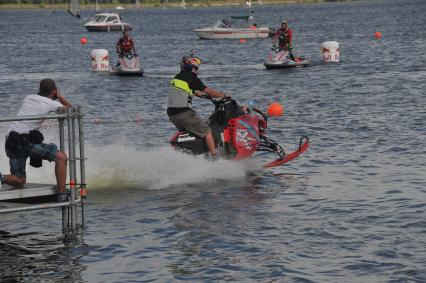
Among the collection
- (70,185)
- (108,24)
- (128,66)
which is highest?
(108,24)

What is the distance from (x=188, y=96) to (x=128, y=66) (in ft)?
81.3

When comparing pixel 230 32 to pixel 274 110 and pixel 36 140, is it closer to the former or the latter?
pixel 274 110

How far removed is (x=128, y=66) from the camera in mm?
40344

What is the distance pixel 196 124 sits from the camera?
16.0m

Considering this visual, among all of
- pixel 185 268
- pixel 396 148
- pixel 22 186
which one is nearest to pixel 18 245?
pixel 22 186

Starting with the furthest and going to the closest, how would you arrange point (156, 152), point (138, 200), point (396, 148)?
point (396, 148) → point (156, 152) → point (138, 200)

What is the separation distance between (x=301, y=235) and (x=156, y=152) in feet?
14.4

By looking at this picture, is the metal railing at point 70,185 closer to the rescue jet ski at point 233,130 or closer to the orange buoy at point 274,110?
the rescue jet ski at point 233,130

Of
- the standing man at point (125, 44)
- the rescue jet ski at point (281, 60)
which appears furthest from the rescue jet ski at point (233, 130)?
the rescue jet ski at point (281, 60)

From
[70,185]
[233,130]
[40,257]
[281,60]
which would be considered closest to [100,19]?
[281,60]

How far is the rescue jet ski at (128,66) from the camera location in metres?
40.2

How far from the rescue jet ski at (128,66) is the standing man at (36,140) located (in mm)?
27666

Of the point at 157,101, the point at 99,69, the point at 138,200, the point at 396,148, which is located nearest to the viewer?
the point at 138,200

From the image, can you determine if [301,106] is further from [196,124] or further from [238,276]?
[238,276]
